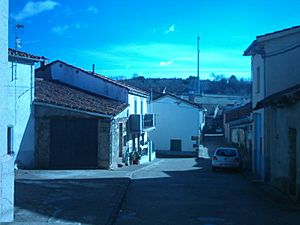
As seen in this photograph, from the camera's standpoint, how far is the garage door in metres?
25.2

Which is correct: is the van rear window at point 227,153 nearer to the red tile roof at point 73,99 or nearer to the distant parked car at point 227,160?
the distant parked car at point 227,160

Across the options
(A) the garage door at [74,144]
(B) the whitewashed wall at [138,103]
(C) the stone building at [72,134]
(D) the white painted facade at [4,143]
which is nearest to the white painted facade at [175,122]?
(B) the whitewashed wall at [138,103]

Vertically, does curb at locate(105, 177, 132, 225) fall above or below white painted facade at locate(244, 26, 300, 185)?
below

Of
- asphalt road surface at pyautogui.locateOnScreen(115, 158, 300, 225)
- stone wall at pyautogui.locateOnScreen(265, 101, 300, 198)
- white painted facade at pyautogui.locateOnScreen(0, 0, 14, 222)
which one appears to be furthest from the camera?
stone wall at pyautogui.locateOnScreen(265, 101, 300, 198)

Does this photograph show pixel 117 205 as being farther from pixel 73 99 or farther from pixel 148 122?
pixel 148 122

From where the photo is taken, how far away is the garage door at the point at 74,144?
25156 millimetres

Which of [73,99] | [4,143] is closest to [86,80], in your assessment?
[73,99]

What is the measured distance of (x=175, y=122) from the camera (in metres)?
49.5

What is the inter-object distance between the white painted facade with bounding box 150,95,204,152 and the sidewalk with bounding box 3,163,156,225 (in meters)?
28.9

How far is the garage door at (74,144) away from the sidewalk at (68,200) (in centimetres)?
452

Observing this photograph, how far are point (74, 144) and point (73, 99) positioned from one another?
9.92 ft

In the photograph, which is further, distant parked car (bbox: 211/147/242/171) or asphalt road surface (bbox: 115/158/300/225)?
distant parked car (bbox: 211/147/242/171)

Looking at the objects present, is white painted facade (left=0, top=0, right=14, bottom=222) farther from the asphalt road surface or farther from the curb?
the asphalt road surface

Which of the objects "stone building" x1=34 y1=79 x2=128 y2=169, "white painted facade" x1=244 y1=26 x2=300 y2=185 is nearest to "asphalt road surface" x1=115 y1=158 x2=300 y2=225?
"white painted facade" x1=244 y1=26 x2=300 y2=185
